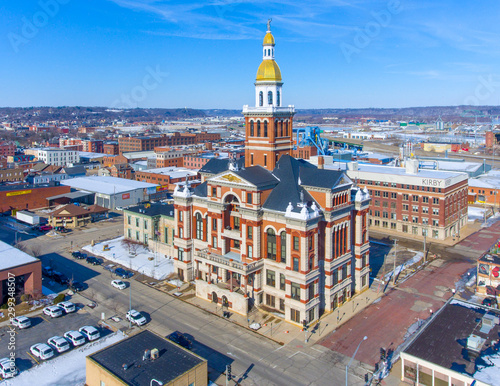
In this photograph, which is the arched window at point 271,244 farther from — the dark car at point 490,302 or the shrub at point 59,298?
the dark car at point 490,302

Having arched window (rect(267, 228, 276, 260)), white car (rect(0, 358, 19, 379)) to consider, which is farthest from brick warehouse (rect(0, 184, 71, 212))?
arched window (rect(267, 228, 276, 260))

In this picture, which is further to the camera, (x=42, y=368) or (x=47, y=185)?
(x=47, y=185)

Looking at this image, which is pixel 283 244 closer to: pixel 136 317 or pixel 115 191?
pixel 136 317

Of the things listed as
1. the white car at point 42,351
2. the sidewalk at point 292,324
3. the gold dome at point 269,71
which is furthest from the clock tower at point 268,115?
the white car at point 42,351

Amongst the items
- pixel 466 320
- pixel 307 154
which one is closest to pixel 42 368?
pixel 466 320

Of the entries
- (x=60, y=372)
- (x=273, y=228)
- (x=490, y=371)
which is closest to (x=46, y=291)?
(x=60, y=372)

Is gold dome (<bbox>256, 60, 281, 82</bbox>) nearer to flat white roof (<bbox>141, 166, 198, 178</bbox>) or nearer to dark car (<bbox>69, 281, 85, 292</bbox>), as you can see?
dark car (<bbox>69, 281, 85, 292</bbox>)

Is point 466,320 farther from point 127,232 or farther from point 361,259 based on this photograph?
point 127,232
